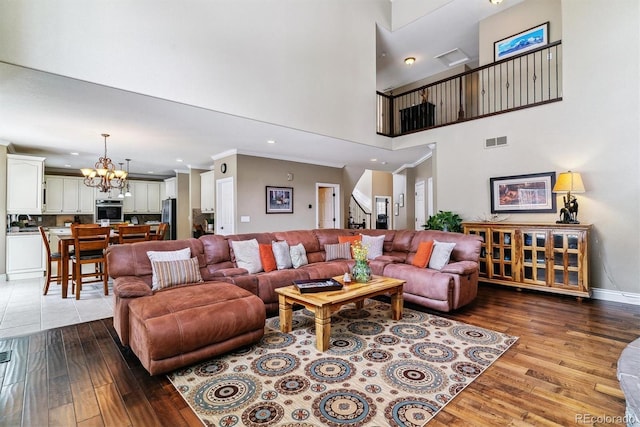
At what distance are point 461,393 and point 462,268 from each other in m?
1.92

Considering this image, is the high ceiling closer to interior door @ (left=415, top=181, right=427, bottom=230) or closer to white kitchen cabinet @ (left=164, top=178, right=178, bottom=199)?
white kitchen cabinet @ (left=164, top=178, right=178, bottom=199)

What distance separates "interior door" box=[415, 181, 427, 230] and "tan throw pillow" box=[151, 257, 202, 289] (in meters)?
7.03

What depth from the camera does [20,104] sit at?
11.6ft

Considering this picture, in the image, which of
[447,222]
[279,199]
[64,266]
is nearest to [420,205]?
[447,222]

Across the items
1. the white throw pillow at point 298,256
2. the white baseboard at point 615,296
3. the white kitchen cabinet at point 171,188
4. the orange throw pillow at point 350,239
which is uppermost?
the white kitchen cabinet at point 171,188

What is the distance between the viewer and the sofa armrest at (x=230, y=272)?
11.7 feet

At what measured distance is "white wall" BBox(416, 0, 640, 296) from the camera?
13.0ft

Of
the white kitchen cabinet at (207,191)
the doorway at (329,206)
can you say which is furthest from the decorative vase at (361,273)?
the white kitchen cabinet at (207,191)

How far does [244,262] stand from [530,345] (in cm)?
321

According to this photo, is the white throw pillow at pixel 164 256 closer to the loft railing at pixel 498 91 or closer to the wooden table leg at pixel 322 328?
the wooden table leg at pixel 322 328

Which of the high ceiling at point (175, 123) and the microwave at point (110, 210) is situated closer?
the high ceiling at point (175, 123)

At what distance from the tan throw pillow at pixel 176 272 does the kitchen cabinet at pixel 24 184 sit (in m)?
4.88

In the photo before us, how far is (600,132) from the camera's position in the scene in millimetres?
4199

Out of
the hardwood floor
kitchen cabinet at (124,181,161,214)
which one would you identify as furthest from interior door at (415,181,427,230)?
kitchen cabinet at (124,181,161,214)
